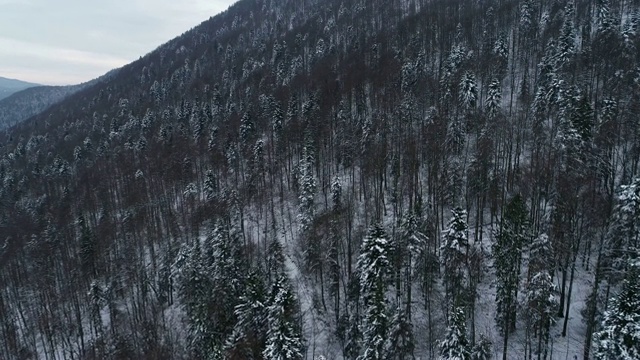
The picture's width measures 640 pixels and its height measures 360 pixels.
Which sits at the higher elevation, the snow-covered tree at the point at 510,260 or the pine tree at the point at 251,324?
the snow-covered tree at the point at 510,260

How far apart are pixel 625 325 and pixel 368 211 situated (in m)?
36.6

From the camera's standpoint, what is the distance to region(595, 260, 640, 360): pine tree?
2253cm

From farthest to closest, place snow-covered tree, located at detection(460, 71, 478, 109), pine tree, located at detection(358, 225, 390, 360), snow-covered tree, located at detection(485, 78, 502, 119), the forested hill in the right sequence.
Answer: snow-covered tree, located at detection(460, 71, 478, 109) < snow-covered tree, located at detection(485, 78, 502, 119) < the forested hill < pine tree, located at detection(358, 225, 390, 360)

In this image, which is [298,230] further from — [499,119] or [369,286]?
[499,119]

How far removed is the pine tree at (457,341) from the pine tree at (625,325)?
820cm

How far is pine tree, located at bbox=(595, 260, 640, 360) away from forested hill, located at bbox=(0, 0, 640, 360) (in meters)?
0.11

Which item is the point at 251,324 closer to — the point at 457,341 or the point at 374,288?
the point at 374,288

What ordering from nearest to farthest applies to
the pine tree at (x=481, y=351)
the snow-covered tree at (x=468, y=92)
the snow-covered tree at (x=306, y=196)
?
1. the pine tree at (x=481, y=351)
2. the snow-covered tree at (x=306, y=196)
3. the snow-covered tree at (x=468, y=92)

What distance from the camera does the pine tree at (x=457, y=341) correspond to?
2822 cm

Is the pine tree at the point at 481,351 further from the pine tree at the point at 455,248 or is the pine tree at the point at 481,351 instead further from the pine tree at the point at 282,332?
the pine tree at the point at 282,332

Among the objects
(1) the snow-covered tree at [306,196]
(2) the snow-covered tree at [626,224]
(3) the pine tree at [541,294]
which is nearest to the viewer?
(2) the snow-covered tree at [626,224]

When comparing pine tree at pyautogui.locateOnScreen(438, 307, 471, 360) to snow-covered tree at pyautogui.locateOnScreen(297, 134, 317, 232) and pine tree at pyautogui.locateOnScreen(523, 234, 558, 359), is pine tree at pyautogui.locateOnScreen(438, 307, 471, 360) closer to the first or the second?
pine tree at pyautogui.locateOnScreen(523, 234, 558, 359)

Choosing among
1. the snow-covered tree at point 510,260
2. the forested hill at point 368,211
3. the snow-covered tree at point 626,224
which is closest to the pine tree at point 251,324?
the forested hill at point 368,211

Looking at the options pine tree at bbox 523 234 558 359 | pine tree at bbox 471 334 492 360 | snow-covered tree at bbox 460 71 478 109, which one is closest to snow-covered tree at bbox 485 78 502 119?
snow-covered tree at bbox 460 71 478 109
